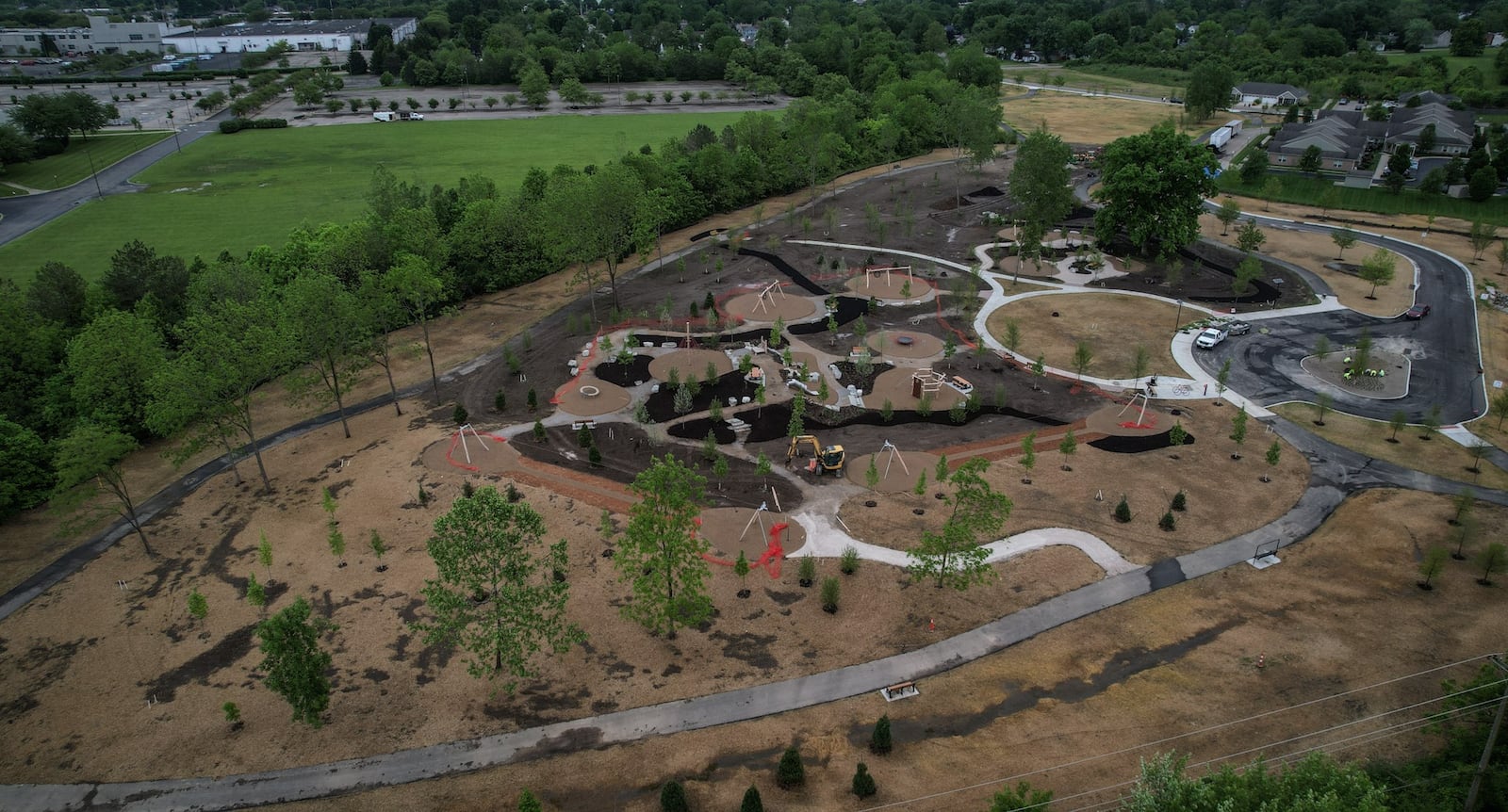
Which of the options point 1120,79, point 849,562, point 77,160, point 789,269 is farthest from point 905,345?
point 1120,79

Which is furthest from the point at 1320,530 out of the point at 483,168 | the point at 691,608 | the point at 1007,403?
the point at 483,168

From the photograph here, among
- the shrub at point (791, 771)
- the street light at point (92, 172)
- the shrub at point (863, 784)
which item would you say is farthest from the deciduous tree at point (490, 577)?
the street light at point (92, 172)

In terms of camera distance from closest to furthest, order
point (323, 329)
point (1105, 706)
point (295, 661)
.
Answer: point (295, 661)
point (1105, 706)
point (323, 329)

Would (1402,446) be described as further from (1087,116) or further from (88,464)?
(1087,116)

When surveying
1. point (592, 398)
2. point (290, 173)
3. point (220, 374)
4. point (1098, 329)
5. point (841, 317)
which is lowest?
point (592, 398)

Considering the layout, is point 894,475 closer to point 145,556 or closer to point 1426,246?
point 145,556

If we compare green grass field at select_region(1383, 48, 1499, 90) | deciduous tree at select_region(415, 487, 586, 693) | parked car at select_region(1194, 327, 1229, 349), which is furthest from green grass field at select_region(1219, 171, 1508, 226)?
deciduous tree at select_region(415, 487, 586, 693)
